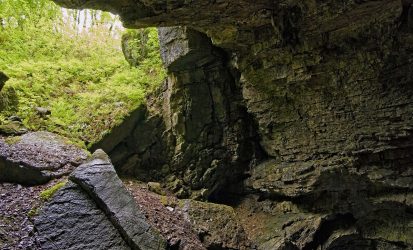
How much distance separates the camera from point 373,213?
817cm

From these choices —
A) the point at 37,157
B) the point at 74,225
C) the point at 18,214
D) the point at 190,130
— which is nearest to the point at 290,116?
the point at 190,130

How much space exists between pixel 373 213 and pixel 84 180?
6.70 m

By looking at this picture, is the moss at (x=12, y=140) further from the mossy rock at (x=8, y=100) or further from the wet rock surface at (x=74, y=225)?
the wet rock surface at (x=74, y=225)

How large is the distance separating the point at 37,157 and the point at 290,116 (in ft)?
19.7

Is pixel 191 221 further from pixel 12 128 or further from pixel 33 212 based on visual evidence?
pixel 12 128

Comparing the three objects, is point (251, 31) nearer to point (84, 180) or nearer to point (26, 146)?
point (84, 180)

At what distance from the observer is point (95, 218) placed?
6211mm

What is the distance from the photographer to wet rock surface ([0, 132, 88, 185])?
6.61 m

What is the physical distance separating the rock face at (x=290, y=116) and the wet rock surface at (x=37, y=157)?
1.53 meters

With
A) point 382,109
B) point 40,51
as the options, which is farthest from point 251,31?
point 40,51

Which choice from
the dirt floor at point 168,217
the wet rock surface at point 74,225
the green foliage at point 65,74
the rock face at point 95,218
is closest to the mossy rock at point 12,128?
the green foliage at point 65,74

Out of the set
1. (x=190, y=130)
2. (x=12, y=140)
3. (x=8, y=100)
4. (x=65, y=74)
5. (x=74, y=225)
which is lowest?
(x=74, y=225)

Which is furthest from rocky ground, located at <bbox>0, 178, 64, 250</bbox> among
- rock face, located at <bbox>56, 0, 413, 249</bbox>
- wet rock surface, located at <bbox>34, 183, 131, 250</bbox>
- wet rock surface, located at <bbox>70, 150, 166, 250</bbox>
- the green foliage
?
rock face, located at <bbox>56, 0, 413, 249</bbox>

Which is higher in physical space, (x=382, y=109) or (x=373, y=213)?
(x=382, y=109)
